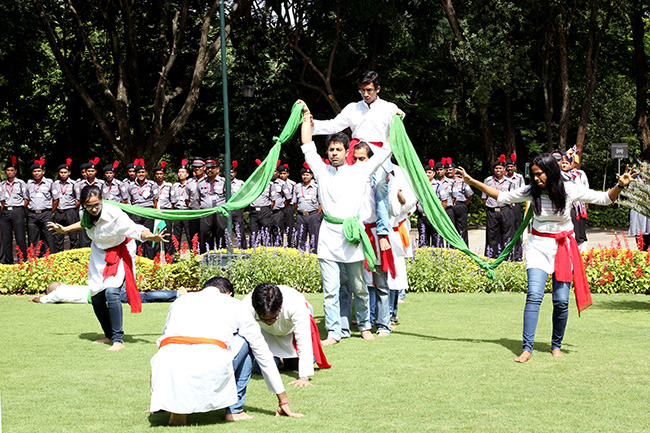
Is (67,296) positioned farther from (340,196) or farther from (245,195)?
(340,196)

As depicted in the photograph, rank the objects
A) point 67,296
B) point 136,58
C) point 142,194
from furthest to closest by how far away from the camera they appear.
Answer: point 136,58, point 142,194, point 67,296

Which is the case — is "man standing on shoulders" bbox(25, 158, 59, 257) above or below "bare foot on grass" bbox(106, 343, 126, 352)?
above

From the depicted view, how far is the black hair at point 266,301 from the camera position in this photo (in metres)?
5.18

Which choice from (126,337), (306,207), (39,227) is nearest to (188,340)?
(126,337)

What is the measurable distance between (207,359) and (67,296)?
642cm

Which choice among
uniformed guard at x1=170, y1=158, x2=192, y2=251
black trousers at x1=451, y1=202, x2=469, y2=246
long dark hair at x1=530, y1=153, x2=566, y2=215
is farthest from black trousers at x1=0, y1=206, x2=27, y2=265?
long dark hair at x1=530, y1=153, x2=566, y2=215

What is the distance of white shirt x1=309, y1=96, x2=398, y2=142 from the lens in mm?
7743

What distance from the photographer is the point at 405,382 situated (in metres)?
5.78

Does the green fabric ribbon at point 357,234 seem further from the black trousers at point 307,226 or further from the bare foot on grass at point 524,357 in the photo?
the black trousers at point 307,226

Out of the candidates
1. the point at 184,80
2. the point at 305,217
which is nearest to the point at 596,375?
the point at 305,217

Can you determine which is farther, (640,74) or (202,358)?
(640,74)

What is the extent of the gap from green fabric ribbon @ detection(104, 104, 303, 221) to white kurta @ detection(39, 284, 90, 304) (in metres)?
3.26

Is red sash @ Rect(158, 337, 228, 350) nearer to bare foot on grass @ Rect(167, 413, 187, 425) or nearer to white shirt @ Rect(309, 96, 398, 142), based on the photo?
bare foot on grass @ Rect(167, 413, 187, 425)

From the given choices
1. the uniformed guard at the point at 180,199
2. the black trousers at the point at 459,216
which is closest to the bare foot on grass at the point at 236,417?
the uniformed guard at the point at 180,199
